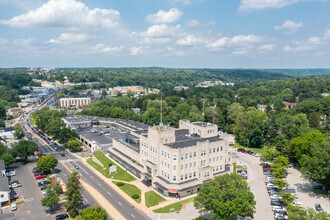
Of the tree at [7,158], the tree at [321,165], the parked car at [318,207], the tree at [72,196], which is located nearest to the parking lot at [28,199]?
the tree at [7,158]

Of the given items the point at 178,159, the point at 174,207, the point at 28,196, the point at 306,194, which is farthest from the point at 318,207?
the point at 28,196

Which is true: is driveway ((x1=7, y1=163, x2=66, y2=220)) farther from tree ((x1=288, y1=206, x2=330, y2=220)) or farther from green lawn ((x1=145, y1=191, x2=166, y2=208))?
tree ((x1=288, y1=206, x2=330, y2=220))

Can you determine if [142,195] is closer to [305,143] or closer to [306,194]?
[306,194]

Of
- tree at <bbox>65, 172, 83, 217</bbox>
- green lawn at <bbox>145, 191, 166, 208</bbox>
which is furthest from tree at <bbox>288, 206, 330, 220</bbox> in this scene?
tree at <bbox>65, 172, 83, 217</bbox>

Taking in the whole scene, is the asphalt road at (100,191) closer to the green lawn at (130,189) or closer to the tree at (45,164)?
the green lawn at (130,189)

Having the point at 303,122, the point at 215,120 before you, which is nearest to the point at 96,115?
the point at 215,120

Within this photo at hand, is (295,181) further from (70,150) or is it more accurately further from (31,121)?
(31,121)

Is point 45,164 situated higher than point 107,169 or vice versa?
point 45,164
